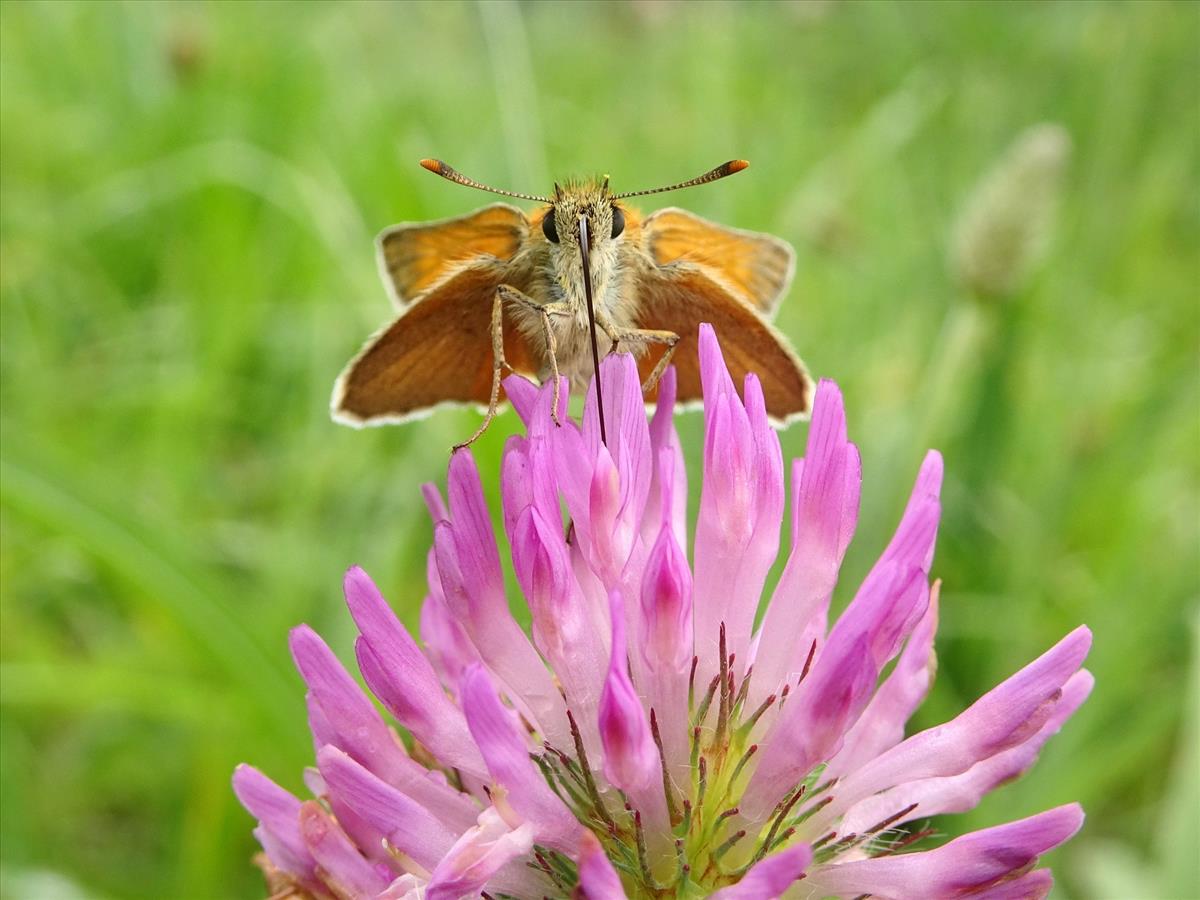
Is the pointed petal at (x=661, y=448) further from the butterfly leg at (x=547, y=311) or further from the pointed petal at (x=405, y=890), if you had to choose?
the pointed petal at (x=405, y=890)

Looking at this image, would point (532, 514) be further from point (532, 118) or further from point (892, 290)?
point (892, 290)

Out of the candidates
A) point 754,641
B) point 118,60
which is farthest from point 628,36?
point 754,641

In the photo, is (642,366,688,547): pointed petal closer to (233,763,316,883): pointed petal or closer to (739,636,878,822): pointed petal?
(739,636,878,822): pointed petal

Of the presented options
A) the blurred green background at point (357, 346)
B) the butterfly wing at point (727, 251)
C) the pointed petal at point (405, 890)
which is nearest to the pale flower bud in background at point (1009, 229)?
the blurred green background at point (357, 346)

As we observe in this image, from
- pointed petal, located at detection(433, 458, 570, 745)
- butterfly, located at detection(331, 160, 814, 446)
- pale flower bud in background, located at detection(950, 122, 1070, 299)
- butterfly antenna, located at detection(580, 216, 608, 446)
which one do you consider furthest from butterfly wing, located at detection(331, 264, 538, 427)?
pale flower bud in background, located at detection(950, 122, 1070, 299)

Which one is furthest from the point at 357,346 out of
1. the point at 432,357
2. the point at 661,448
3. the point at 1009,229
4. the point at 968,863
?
the point at 968,863

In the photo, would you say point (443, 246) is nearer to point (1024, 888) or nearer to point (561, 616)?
point (561, 616)
